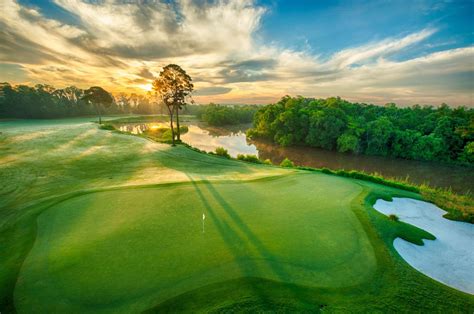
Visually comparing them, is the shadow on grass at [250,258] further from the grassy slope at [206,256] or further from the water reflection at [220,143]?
the water reflection at [220,143]

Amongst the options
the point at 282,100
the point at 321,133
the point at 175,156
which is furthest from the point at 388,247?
the point at 282,100

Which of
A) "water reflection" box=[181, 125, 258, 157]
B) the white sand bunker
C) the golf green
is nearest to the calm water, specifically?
"water reflection" box=[181, 125, 258, 157]

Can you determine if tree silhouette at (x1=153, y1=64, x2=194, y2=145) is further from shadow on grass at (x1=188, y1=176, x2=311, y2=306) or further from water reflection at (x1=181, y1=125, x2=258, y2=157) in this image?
shadow on grass at (x1=188, y1=176, x2=311, y2=306)

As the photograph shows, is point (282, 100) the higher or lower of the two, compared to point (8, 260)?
higher

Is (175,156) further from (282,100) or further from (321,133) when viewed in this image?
(282,100)

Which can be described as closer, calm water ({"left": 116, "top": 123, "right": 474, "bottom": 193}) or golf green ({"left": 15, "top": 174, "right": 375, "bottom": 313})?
golf green ({"left": 15, "top": 174, "right": 375, "bottom": 313})

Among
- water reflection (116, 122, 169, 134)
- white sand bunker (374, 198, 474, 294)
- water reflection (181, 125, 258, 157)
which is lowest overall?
water reflection (181, 125, 258, 157)

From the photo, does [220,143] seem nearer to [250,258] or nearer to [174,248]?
[174,248]

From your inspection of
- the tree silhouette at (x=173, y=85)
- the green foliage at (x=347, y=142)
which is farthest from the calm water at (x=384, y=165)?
the tree silhouette at (x=173, y=85)
